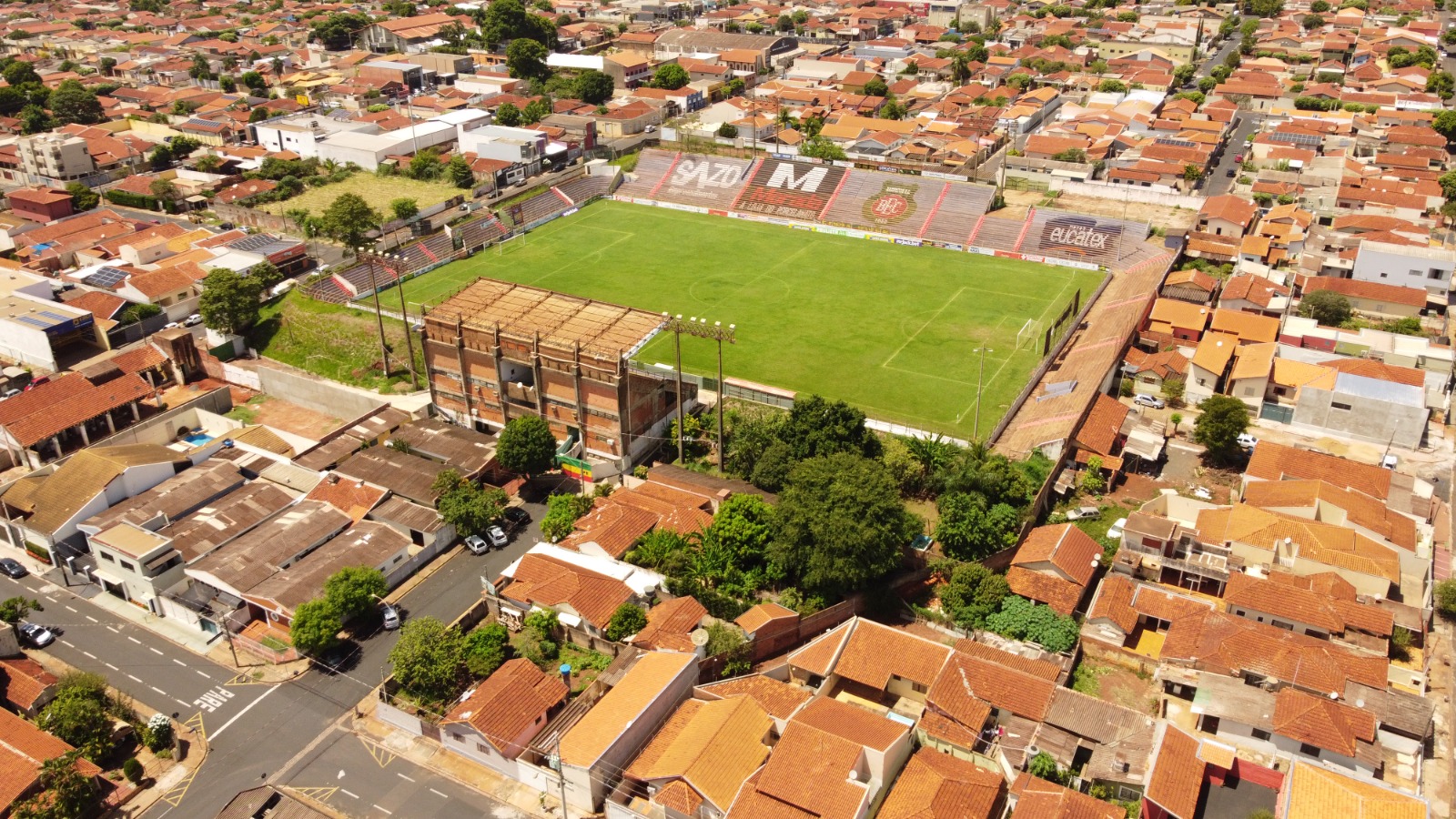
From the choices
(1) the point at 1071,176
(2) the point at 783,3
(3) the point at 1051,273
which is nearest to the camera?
(3) the point at 1051,273

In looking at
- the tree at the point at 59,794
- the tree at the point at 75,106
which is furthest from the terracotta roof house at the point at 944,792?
the tree at the point at 75,106

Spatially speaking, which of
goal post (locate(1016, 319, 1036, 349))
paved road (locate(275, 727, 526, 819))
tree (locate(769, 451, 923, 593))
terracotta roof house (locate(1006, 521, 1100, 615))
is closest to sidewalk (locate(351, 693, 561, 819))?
paved road (locate(275, 727, 526, 819))

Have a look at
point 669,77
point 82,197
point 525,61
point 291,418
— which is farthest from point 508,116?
point 291,418

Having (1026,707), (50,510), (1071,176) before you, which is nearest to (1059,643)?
(1026,707)

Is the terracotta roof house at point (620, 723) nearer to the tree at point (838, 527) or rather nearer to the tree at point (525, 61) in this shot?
the tree at point (838, 527)

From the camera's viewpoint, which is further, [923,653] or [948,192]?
[948,192]

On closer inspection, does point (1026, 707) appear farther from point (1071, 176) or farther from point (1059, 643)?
point (1071, 176)

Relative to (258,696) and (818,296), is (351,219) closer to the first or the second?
(818,296)
